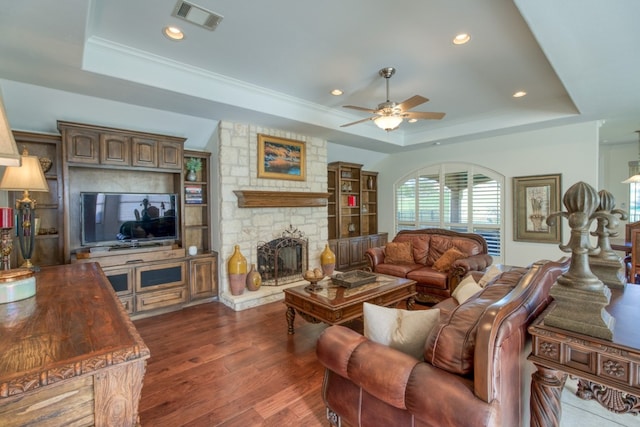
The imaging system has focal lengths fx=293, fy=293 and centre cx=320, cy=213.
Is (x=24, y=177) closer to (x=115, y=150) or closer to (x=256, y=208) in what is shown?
(x=115, y=150)

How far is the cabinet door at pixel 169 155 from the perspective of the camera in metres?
4.02

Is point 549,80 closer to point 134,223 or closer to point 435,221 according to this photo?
A: point 435,221

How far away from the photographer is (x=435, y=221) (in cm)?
652

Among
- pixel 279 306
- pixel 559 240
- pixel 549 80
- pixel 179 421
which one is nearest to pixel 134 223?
pixel 279 306

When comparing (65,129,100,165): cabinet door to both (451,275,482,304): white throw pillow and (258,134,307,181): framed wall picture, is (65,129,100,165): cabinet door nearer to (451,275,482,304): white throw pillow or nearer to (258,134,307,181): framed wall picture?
(258,134,307,181): framed wall picture

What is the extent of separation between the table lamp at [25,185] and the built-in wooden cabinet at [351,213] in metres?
4.63

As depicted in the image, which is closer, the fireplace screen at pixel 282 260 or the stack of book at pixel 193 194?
the stack of book at pixel 193 194

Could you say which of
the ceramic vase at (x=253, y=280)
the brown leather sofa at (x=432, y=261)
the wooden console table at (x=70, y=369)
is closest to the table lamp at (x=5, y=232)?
the wooden console table at (x=70, y=369)

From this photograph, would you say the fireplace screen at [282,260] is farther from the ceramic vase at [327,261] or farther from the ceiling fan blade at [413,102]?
the ceiling fan blade at [413,102]

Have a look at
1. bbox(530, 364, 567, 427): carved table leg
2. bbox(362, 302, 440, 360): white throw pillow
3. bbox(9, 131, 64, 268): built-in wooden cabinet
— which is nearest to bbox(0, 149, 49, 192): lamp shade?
bbox(9, 131, 64, 268): built-in wooden cabinet

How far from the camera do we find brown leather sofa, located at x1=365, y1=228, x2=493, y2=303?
3947 millimetres

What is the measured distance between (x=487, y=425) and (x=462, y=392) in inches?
4.7

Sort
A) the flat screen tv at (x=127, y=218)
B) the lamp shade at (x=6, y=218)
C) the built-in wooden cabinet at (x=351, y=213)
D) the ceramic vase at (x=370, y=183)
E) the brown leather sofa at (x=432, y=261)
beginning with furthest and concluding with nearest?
the ceramic vase at (x=370, y=183) < the built-in wooden cabinet at (x=351, y=213) < the brown leather sofa at (x=432, y=261) < the flat screen tv at (x=127, y=218) < the lamp shade at (x=6, y=218)

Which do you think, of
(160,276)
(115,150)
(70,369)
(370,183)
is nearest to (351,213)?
(370,183)
